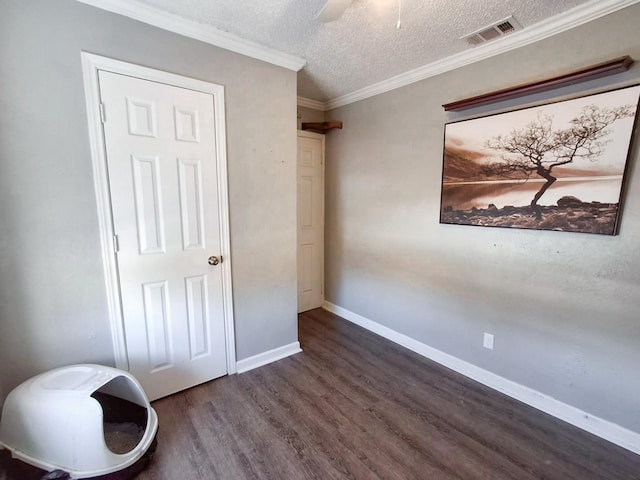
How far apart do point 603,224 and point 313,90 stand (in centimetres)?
266

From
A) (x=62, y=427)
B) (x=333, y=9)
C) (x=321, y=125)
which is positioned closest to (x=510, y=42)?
(x=333, y=9)

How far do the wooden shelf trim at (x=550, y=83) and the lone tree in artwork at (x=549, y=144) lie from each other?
0.17 metres

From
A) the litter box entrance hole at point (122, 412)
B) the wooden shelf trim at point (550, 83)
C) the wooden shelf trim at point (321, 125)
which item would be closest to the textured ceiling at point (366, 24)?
the wooden shelf trim at point (550, 83)

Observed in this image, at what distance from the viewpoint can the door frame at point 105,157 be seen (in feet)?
5.26

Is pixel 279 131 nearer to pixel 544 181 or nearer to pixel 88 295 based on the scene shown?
pixel 88 295

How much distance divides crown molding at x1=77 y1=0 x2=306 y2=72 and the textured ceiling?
0.13 ft

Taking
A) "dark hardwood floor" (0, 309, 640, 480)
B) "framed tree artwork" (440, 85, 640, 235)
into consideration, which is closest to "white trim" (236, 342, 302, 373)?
"dark hardwood floor" (0, 309, 640, 480)

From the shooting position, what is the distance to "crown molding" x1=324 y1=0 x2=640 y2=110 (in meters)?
1.58

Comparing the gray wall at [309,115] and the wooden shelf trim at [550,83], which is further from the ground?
the gray wall at [309,115]

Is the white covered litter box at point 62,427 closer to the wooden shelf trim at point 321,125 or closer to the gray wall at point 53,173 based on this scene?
the gray wall at point 53,173

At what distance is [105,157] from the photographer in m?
1.67

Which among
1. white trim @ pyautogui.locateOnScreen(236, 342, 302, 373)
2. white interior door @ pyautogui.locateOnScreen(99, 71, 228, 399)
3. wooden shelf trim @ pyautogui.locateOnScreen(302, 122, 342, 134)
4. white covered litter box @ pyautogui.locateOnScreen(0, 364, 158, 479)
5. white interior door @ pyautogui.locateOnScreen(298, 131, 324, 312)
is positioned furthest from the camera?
white interior door @ pyautogui.locateOnScreen(298, 131, 324, 312)

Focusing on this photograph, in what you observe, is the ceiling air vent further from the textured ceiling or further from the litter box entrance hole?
the litter box entrance hole

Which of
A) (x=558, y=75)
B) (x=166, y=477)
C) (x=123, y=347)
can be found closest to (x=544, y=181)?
(x=558, y=75)
